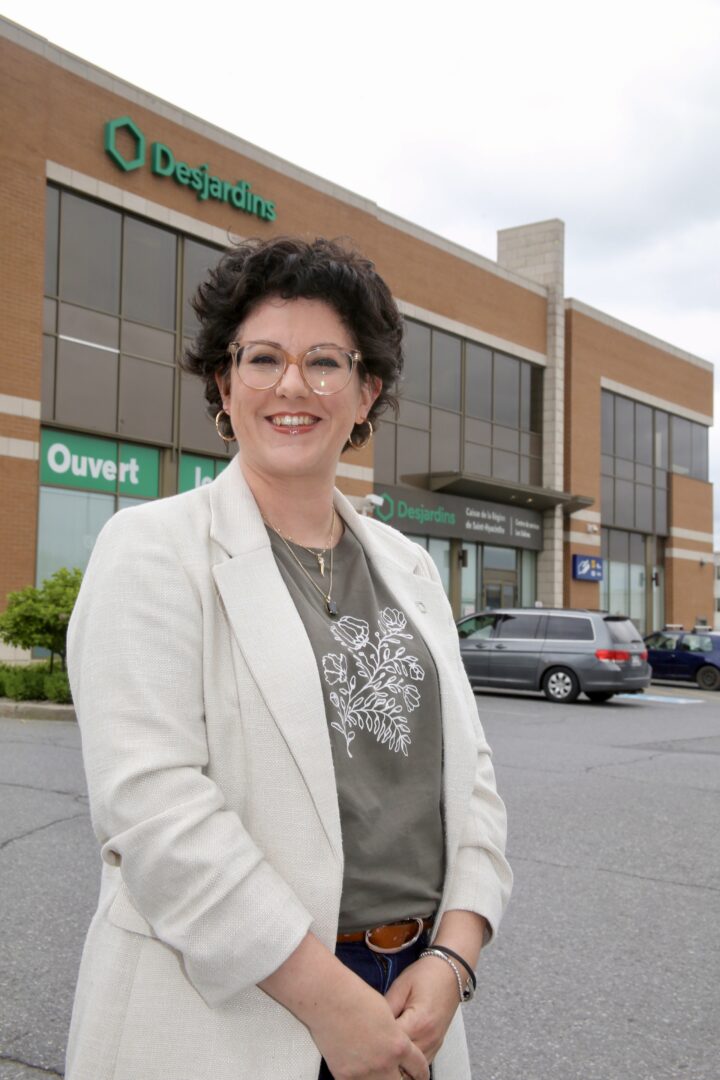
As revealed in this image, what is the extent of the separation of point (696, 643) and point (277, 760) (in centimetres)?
2435

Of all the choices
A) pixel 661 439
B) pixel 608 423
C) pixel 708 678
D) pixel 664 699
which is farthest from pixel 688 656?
pixel 661 439

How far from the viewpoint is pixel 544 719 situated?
15422mm

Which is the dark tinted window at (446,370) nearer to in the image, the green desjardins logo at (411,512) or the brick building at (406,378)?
the brick building at (406,378)

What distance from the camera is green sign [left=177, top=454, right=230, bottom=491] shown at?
22109 millimetres

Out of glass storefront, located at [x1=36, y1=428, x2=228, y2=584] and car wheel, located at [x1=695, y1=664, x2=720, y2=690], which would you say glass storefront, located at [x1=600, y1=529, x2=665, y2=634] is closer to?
car wheel, located at [x1=695, y1=664, x2=720, y2=690]

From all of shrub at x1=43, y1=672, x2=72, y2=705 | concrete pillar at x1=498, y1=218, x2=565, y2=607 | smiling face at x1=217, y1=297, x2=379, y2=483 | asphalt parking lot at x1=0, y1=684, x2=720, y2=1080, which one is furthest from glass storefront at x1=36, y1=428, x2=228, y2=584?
smiling face at x1=217, y1=297, x2=379, y2=483

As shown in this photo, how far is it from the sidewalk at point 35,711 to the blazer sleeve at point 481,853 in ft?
38.1

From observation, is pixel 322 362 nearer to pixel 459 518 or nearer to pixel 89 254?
pixel 89 254

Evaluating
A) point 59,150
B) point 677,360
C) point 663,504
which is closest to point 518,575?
point 663,504

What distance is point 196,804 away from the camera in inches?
60.4

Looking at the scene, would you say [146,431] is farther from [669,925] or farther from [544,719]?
[669,925]

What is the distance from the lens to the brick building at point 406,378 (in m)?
19.4

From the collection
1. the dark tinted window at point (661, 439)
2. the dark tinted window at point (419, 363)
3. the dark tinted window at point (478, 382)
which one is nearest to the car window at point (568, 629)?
the dark tinted window at point (419, 363)

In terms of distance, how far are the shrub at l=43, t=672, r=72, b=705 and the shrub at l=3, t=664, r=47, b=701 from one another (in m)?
0.24
